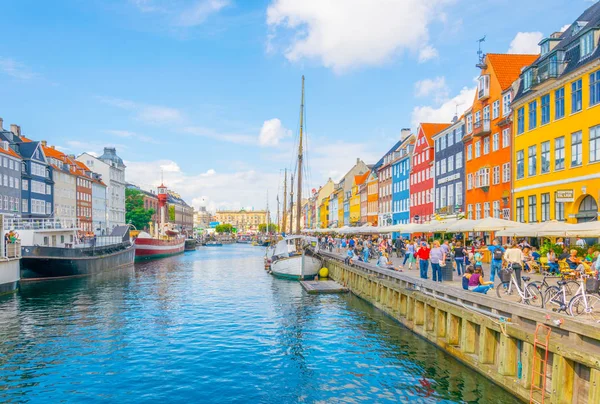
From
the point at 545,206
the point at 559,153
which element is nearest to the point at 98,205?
the point at 545,206

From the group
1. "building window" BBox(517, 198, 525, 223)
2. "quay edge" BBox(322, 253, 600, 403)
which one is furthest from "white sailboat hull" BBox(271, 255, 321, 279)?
"quay edge" BBox(322, 253, 600, 403)

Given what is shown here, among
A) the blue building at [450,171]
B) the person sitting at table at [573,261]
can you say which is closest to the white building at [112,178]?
the blue building at [450,171]

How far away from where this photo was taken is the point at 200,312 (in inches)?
1041

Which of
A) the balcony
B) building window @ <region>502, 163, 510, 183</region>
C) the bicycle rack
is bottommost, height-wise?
the bicycle rack

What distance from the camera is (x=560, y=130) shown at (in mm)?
31672

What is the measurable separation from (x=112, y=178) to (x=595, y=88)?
9083 centimetres

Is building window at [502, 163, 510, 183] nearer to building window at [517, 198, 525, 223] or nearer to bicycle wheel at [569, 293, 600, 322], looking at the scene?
building window at [517, 198, 525, 223]

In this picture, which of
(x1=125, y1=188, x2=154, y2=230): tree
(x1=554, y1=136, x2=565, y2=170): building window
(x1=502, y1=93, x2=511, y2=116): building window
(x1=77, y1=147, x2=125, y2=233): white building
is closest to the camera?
(x1=554, y1=136, x2=565, y2=170): building window

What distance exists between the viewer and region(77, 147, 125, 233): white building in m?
98.8

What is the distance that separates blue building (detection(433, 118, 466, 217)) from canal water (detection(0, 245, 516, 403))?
2534cm

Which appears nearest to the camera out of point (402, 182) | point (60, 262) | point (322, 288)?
point (322, 288)

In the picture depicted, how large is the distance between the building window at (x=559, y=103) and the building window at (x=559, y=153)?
1.43 metres

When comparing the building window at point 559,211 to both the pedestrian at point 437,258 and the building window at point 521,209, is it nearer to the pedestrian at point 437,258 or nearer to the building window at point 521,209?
the building window at point 521,209

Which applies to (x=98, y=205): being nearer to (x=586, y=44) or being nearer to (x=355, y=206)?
(x=355, y=206)
